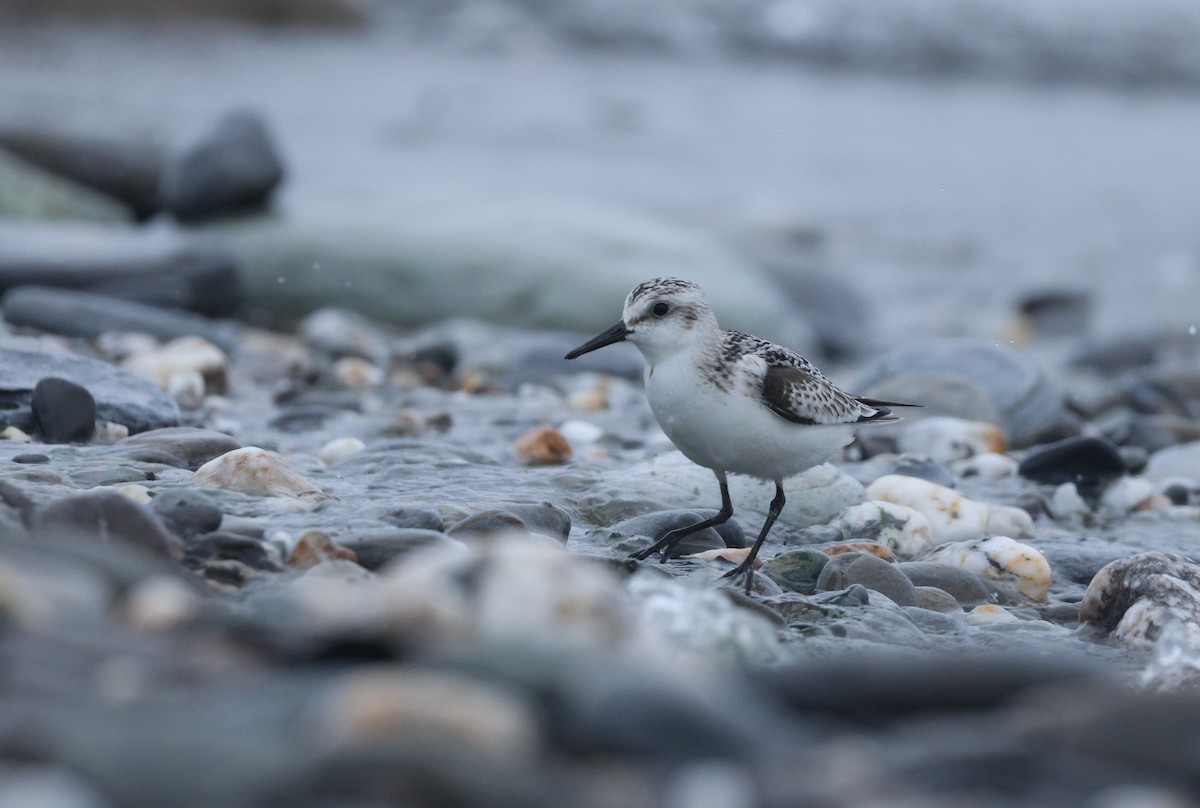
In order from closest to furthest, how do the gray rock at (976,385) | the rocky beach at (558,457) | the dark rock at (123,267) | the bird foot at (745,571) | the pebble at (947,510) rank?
the rocky beach at (558,457), the bird foot at (745,571), the pebble at (947,510), the gray rock at (976,385), the dark rock at (123,267)

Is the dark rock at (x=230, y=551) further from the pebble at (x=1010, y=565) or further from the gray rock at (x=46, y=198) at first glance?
the gray rock at (x=46, y=198)

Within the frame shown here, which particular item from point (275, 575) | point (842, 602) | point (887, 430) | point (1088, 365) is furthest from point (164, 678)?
point (1088, 365)

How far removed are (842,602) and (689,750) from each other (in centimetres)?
210

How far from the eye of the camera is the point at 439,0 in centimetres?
2559

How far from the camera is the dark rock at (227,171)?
1067 centimetres

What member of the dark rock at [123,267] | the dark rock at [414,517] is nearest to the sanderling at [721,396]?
the dark rock at [414,517]

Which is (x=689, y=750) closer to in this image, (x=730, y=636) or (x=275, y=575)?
(x=730, y=636)

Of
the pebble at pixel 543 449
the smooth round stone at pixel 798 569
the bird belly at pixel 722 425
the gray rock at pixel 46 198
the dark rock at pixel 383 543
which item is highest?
the bird belly at pixel 722 425

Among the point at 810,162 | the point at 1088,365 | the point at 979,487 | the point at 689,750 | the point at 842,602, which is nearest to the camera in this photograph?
the point at 689,750

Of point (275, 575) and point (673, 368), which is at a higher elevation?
point (673, 368)

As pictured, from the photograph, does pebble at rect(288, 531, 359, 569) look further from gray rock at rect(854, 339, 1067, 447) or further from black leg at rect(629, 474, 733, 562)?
gray rock at rect(854, 339, 1067, 447)

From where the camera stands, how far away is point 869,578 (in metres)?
4.40

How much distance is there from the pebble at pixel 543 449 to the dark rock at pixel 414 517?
1.67 m

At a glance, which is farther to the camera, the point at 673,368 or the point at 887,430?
the point at 887,430
